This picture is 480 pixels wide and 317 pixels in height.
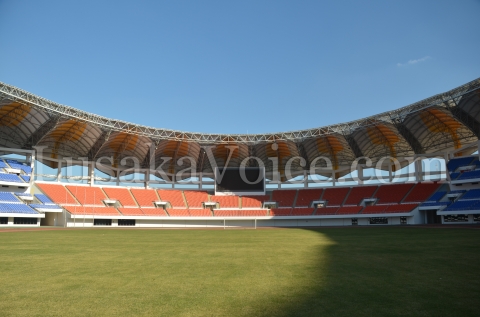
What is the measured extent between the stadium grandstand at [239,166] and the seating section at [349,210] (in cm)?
35

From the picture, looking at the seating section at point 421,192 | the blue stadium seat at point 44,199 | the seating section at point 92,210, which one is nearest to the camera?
the blue stadium seat at point 44,199

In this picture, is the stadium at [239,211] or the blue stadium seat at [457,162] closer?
the stadium at [239,211]

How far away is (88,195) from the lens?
59812 millimetres

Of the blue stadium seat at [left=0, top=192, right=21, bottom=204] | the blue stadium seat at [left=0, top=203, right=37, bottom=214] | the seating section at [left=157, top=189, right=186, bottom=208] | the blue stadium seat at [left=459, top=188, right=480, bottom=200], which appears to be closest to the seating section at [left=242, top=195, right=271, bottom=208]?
the seating section at [left=157, top=189, right=186, bottom=208]

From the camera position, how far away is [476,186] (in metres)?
50.5

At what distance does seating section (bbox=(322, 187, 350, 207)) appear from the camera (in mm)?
63125

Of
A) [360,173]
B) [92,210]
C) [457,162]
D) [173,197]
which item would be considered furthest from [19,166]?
[457,162]


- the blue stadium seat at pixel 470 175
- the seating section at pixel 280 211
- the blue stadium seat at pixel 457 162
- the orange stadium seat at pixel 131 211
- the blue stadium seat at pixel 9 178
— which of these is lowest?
the seating section at pixel 280 211

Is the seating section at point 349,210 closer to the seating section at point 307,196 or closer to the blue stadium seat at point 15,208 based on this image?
the seating section at point 307,196

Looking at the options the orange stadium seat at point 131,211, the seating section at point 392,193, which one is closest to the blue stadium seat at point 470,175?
the seating section at point 392,193

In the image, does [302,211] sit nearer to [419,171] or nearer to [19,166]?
[419,171]

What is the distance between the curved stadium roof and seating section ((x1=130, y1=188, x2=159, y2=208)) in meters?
5.52

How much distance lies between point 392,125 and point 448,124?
7254 millimetres

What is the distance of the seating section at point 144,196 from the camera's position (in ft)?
208
